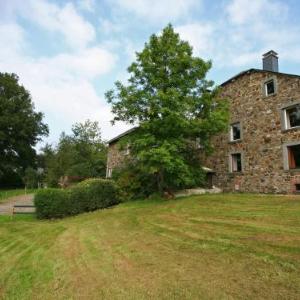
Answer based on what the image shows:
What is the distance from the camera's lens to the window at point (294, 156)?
16.4 m

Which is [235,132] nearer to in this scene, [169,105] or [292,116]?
[292,116]

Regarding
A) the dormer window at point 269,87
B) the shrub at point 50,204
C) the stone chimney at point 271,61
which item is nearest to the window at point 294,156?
the dormer window at point 269,87

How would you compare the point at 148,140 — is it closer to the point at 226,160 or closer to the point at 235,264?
the point at 226,160

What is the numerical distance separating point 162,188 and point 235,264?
42.3 feet

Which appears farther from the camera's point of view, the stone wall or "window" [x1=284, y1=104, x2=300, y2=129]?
the stone wall

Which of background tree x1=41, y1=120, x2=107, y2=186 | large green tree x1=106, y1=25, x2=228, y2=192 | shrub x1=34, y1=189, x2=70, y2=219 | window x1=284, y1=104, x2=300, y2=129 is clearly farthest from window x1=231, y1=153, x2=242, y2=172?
background tree x1=41, y1=120, x2=107, y2=186

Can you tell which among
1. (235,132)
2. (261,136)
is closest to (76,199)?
(235,132)

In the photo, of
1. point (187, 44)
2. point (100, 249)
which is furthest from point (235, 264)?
point (187, 44)

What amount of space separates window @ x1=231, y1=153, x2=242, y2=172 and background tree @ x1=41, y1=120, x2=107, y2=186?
66.8 feet

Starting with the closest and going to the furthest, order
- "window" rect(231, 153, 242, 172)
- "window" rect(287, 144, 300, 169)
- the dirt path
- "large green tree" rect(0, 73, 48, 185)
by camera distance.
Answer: "window" rect(287, 144, 300, 169) → the dirt path → "window" rect(231, 153, 242, 172) → "large green tree" rect(0, 73, 48, 185)

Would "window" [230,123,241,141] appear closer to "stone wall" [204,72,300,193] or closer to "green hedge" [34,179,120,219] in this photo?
"stone wall" [204,72,300,193]

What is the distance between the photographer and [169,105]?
16.3 metres

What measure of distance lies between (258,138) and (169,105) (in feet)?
22.1

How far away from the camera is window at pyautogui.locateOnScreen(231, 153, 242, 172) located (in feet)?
65.9
